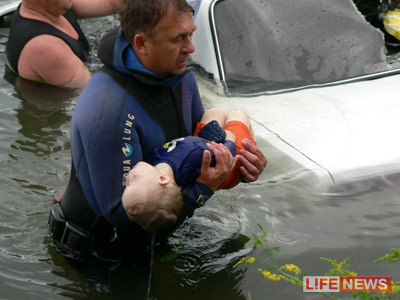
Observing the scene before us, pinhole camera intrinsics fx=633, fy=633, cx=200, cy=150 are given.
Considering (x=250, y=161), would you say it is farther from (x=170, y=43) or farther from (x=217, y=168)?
(x=170, y=43)

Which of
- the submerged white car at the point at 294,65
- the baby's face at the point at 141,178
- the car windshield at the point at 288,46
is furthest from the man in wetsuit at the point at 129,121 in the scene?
the car windshield at the point at 288,46

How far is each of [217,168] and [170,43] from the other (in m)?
0.63

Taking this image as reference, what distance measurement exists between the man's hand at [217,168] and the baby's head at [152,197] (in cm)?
14

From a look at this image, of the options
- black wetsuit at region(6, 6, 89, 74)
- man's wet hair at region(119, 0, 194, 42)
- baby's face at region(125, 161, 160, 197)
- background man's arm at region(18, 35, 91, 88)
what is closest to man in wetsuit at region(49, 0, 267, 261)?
man's wet hair at region(119, 0, 194, 42)

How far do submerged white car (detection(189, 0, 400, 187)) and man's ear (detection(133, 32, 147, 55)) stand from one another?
1.45 meters

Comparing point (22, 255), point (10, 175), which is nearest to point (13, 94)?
point (10, 175)

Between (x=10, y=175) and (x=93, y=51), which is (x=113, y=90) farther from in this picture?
(x=93, y=51)

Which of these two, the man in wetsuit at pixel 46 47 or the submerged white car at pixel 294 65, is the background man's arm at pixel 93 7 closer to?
the man in wetsuit at pixel 46 47

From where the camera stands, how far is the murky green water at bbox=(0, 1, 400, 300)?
130 inches

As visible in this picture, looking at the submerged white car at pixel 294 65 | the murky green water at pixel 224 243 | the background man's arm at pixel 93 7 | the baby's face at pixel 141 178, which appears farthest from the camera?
the background man's arm at pixel 93 7

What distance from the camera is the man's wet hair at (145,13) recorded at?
114 inches

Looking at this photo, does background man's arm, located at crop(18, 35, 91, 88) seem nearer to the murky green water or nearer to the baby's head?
the murky green water
